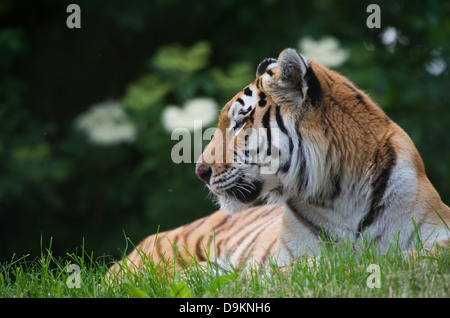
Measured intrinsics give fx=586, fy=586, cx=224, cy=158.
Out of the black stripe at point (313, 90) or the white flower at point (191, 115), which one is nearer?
the black stripe at point (313, 90)

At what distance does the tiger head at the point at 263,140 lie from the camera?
2809 mm

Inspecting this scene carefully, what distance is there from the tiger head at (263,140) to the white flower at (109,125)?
325 cm

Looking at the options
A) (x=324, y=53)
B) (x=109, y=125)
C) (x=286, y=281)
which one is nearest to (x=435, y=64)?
(x=324, y=53)

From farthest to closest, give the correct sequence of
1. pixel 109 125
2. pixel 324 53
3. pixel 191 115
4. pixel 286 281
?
pixel 109 125, pixel 324 53, pixel 191 115, pixel 286 281

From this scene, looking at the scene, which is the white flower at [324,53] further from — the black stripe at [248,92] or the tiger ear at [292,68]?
the tiger ear at [292,68]

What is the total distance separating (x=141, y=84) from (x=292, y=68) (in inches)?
147

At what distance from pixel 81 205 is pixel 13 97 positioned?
4.83ft

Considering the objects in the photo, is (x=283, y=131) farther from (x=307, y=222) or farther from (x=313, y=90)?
(x=307, y=222)

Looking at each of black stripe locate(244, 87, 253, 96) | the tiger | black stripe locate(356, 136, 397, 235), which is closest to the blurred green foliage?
black stripe locate(244, 87, 253, 96)

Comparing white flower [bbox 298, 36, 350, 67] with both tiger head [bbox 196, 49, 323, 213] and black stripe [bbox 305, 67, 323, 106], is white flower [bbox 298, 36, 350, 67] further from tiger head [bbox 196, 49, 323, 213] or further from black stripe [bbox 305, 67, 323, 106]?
black stripe [bbox 305, 67, 323, 106]

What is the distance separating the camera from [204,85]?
5980mm

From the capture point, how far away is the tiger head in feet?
9.21

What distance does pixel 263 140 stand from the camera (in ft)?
9.55

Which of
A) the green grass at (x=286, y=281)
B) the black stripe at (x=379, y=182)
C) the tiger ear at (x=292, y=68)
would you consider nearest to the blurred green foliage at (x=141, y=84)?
the tiger ear at (x=292, y=68)
